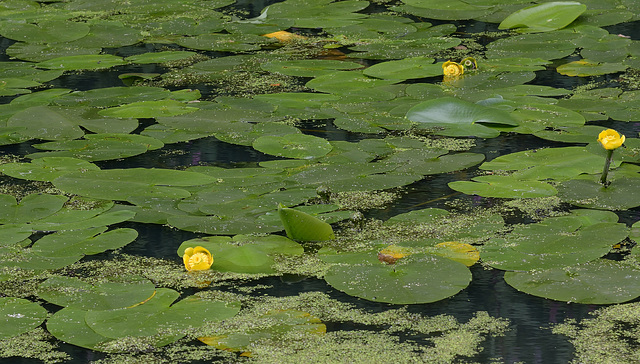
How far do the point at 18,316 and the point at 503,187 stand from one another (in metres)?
1.34

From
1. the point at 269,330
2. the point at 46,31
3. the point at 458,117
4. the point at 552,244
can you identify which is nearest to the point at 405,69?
the point at 458,117

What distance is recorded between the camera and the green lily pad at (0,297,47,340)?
177 centimetres

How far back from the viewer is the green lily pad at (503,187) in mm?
2389

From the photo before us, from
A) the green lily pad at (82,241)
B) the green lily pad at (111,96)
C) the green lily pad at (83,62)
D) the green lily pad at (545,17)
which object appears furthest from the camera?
the green lily pad at (545,17)

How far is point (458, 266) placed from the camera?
77.9 inches

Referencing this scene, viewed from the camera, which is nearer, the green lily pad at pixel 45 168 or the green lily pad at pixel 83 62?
the green lily pad at pixel 45 168

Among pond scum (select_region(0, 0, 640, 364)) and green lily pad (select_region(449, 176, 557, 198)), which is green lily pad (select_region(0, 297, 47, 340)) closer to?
pond scum (select_region(0, 0, 640, 364))

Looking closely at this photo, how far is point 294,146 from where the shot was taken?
2.84 meters

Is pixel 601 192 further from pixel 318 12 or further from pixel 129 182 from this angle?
pixel 318 12

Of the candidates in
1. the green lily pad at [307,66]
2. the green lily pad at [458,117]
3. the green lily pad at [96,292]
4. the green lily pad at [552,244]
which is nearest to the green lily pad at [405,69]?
A: the green lily pad at [307,66]

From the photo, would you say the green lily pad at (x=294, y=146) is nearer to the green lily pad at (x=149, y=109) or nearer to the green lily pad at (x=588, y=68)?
the green lily pad at (x=149, y=109)

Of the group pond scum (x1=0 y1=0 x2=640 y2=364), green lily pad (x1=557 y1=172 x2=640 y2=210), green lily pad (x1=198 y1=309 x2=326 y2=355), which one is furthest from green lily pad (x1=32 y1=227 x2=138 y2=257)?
green lily pad (x1=557 y1=172 x2=640 y2=210)

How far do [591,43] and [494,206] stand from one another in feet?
6.37

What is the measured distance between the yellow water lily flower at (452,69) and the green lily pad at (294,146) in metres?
0.92
